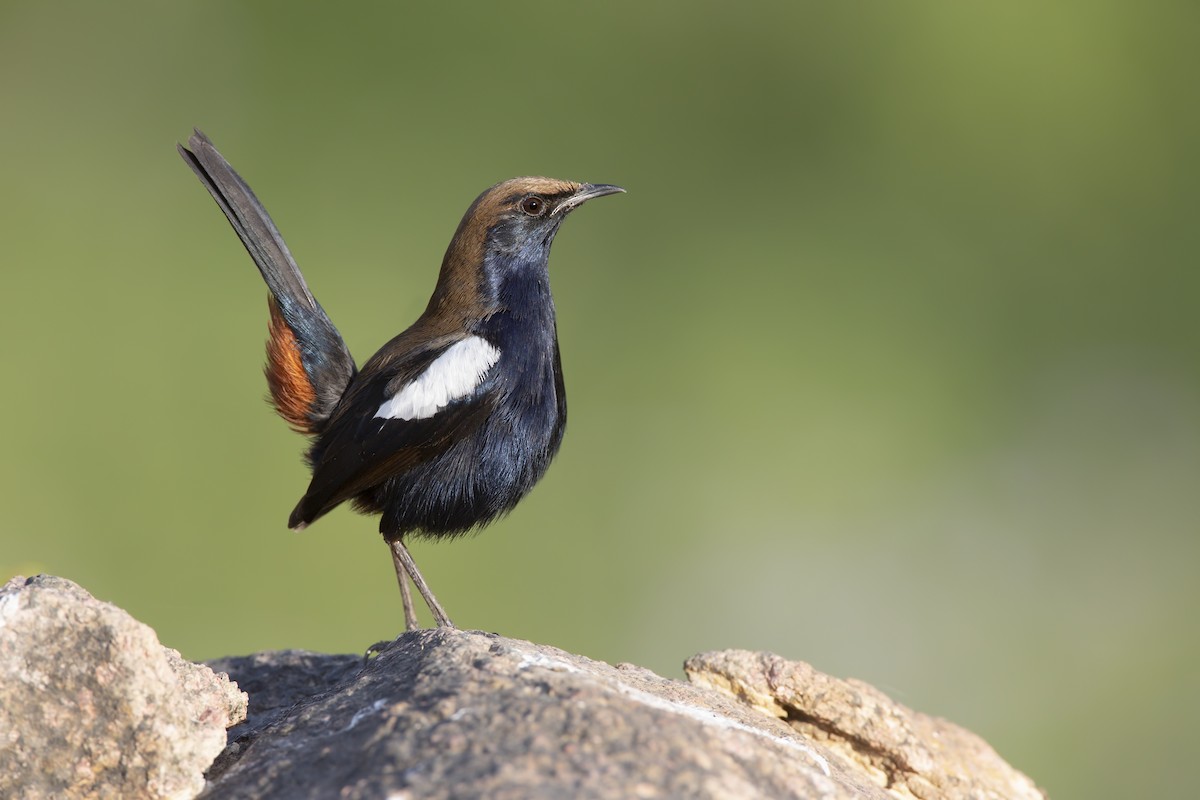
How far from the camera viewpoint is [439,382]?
4.94m

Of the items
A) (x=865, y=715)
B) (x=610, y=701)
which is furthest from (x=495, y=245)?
(x=610, y=701)

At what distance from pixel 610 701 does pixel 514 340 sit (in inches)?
96.8

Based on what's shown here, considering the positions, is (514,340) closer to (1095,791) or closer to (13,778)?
(13,778)

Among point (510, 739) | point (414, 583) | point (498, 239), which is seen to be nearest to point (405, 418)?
point (414, 583)

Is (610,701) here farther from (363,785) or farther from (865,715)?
(865,715)

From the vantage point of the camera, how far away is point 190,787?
2879 millimetres

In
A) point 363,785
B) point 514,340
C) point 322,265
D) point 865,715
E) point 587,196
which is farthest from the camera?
point 322,265

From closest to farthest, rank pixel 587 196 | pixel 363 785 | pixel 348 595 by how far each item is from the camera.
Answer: pixel 363 785, pixel 587 196, pixel 348 595

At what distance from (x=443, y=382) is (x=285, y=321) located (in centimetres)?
102

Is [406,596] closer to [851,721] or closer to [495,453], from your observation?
[495,453]

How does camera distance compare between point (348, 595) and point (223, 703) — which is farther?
point (348, 595)

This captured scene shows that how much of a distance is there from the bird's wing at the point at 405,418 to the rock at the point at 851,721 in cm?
136

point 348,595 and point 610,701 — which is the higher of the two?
point 348,595

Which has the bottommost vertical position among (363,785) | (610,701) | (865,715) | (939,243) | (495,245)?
(363,785)
